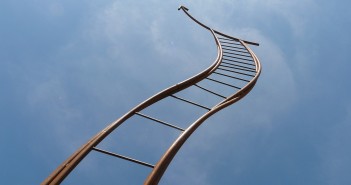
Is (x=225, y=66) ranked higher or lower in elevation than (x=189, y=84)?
higher

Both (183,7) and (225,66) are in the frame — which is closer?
(225,66)

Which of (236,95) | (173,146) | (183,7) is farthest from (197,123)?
(183,7)

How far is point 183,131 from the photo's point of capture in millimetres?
6516

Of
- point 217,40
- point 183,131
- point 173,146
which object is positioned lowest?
point 173,146

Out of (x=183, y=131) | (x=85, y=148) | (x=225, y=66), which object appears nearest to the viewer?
(x=85, y=148)

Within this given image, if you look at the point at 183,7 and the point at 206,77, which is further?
the point at 183,7

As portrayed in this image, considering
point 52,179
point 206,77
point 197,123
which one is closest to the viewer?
point 52,179

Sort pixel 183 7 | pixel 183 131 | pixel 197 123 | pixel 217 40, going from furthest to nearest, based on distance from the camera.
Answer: pixel 183 7 < pixel 217 40 < pixel 197 123 < pixel 183 131

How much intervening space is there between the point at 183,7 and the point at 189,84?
367 inches

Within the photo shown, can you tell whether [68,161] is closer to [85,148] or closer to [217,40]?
[85,148]

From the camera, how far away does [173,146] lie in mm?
5867

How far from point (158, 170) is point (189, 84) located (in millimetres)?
4300

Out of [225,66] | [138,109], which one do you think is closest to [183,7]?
[225,66]

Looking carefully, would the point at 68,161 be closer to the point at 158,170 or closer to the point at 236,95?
the point at 158,170
